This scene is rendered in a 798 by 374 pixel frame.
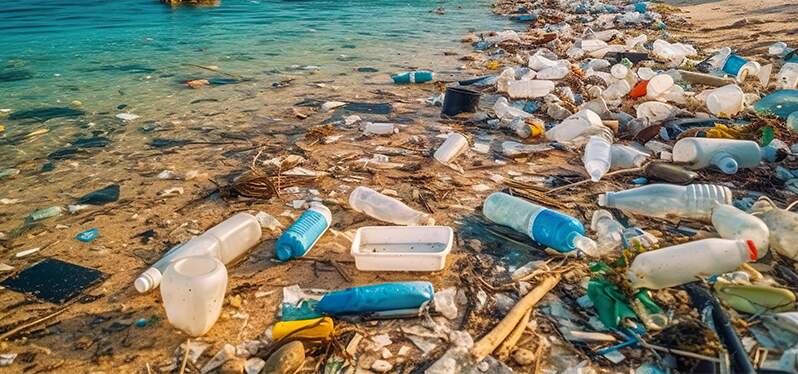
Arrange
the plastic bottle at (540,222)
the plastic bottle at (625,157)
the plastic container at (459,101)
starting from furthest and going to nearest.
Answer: the plastic container at (459,101), the plastic bottle at (625,157), the plastic bottle at (540,222)

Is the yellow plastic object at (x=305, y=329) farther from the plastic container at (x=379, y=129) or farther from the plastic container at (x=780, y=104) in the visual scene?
the plastic container at (x=780, y=104)

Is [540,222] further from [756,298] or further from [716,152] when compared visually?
[716,152]

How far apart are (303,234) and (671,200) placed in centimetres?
215

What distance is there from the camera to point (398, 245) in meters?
2.48

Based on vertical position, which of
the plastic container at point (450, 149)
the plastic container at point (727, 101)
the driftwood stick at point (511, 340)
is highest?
the plastic container at point (727, 101)

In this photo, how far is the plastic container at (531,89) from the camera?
5559 millimetres

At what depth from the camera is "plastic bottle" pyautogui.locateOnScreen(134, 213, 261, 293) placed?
2.30m

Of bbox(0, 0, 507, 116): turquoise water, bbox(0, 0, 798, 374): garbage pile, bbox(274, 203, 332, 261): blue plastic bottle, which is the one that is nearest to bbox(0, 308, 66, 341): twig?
bbox(0, 0, 798, 374): garbage pile

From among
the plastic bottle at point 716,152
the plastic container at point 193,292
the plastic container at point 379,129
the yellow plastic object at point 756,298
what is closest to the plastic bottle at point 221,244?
the plastic container at point 193,292

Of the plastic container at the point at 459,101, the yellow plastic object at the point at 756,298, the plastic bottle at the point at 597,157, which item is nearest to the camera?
the yellow plastic object at the point at 756,298

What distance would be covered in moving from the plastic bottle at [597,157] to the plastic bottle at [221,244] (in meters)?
2.31

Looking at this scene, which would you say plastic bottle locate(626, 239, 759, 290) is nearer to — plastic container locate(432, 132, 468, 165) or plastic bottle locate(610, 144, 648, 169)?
plastic bottle locate(610, 144, 648, 169)

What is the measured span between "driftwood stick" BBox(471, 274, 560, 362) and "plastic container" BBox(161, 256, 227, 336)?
1053 millimetres

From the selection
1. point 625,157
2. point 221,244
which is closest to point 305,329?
point 221,244
